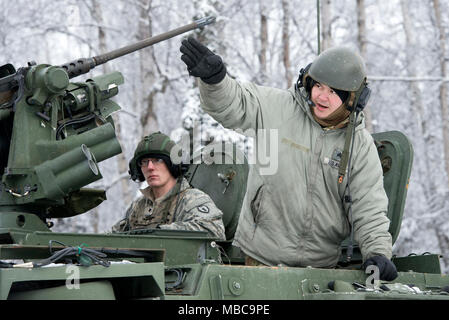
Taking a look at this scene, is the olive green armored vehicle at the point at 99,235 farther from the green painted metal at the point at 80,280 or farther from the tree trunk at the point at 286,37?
the tree trunk at the point at 286,37

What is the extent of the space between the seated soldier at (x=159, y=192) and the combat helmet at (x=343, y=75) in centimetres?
170

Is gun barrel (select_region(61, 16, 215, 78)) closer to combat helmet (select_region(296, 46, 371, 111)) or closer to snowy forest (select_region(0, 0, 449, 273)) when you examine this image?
combat helmet (select_region(296, 46, 371, 111))

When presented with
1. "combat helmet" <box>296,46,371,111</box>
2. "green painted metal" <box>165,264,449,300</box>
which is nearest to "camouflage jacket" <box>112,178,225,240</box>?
"combat helmet" <box>296,46,371,111</box>

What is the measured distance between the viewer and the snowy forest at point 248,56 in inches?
630

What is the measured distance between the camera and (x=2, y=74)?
17.7 feet

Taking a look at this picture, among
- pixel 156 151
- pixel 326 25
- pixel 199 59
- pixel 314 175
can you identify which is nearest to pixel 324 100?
pixel 314 175

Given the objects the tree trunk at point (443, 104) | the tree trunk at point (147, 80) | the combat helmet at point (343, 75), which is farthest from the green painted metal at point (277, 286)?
the tree trunk at point (443, 104)

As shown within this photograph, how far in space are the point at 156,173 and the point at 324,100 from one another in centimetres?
210

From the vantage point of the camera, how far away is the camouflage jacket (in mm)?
6234

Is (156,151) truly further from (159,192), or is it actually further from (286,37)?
(286,37)

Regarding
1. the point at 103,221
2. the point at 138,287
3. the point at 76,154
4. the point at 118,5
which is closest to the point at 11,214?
the point at 76,154

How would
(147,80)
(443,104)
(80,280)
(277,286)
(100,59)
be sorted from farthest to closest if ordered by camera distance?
(443,104) < (147,80) < (100,59) < (277,286) < (80,280)

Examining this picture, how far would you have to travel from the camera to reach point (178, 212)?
6582 millimetres
